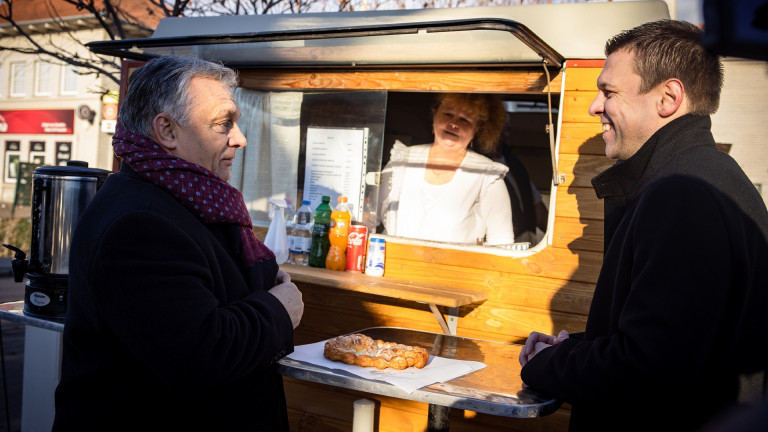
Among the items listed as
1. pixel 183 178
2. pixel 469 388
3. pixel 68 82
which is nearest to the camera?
pixel 183 178

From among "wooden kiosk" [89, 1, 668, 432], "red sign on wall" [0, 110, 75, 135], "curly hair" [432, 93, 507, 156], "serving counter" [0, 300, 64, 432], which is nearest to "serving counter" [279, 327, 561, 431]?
"wooden kiosk" [89, 1, 668, 432]

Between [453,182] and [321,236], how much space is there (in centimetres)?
110

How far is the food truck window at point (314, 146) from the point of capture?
4.40 meters

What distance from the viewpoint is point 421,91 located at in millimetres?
3910

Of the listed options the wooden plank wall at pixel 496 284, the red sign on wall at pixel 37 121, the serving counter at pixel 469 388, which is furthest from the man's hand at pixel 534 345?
the red sign on wall at pixel 37 121

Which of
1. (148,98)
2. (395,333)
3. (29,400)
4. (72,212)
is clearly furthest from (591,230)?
(29,400)

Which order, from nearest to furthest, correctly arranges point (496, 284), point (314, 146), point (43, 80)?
point (496, 284)
point (314, 146)
point (43, 80)

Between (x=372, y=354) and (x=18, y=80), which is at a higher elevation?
(x=18, y=80)

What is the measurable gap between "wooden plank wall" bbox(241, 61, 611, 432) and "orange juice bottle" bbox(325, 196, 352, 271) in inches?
7.1

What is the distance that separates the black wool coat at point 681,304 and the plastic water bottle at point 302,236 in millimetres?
2653

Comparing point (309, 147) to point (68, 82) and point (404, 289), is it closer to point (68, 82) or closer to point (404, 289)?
point (404, 289)

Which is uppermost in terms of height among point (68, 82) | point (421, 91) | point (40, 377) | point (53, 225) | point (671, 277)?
point (68, 82)

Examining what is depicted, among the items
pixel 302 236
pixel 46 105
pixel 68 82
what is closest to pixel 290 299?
pixel 302 236

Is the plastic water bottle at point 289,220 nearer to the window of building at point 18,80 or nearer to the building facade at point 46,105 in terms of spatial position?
the building facade at point 46,105
